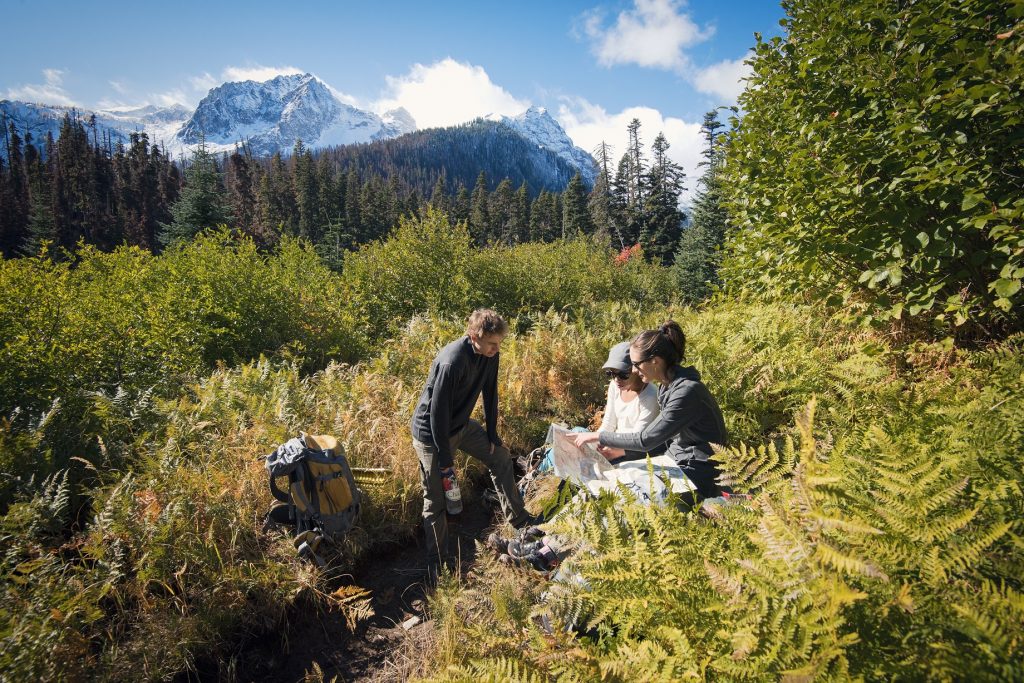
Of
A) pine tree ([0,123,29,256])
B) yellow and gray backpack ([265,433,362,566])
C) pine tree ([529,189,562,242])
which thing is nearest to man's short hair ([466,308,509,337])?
yellow and gray backpack ([265,433,362,566])

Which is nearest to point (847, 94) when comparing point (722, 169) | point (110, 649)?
point (722, 169)

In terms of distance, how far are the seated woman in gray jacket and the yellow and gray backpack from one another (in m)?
2.36

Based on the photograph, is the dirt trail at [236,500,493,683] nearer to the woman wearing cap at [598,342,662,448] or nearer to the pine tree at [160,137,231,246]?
the woman wearing cap at [598,342,662,448]

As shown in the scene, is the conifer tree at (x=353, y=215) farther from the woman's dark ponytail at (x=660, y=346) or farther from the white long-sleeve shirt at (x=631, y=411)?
the woman's dark ponytail at (x=660, y=346)

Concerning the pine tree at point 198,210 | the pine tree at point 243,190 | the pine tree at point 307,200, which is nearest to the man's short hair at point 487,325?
the pine tree at point 198,210

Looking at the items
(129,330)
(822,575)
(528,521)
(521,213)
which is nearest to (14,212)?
(521,213)

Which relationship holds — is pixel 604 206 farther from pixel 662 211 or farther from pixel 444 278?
pixel 444 278

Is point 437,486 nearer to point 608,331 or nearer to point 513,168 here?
point 608,331

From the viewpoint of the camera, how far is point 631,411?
429 centimetres

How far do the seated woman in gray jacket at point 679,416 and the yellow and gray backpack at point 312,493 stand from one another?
2.36m

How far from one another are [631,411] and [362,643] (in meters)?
2.86

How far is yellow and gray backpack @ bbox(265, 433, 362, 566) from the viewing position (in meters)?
3.71

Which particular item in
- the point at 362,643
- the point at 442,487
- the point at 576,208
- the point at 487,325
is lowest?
the point at 362,643

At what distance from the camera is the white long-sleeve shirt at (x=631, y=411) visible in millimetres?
4094
